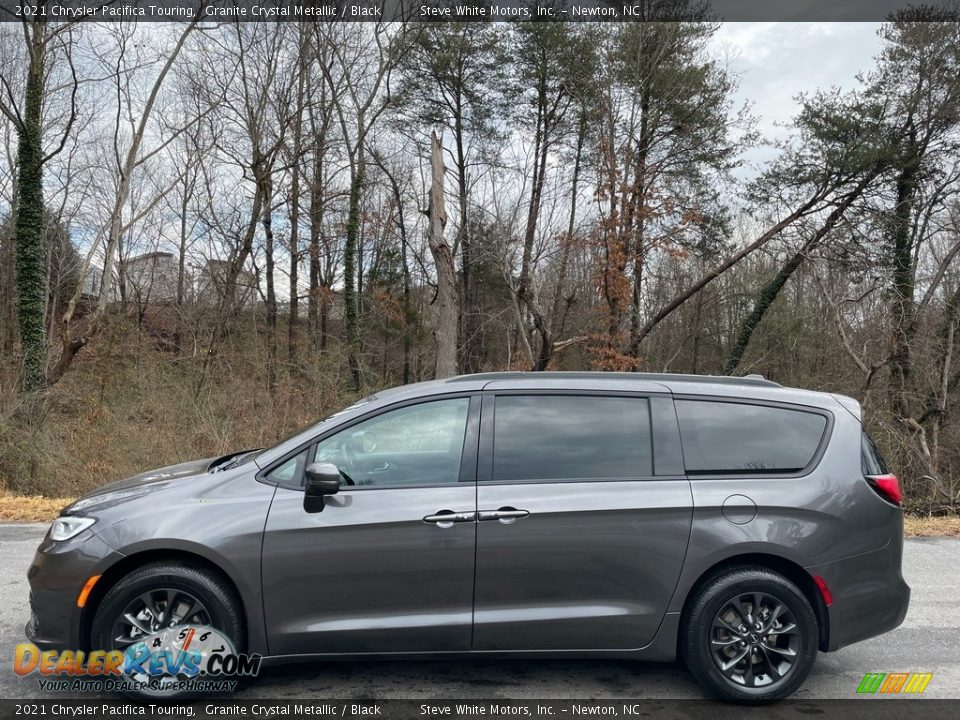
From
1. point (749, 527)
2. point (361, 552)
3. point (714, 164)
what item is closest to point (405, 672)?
point (361, 552)

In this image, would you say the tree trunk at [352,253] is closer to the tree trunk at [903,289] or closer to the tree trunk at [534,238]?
the tree trunk at [534,238]

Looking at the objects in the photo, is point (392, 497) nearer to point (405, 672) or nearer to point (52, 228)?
point (405, 672)

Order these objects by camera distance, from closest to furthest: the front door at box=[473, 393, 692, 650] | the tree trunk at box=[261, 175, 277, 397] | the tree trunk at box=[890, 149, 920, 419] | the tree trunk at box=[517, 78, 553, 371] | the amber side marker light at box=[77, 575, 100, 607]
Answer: the amber side marker light at box=[77, 575, 100, 607]
the front door at box=[473, 393, 692, 650]
the tree trunk at box=[890, 149, 920, 419]
the tree trunk at box=[517, 78, 553, 371]
the tree trunk at box=[261, 175, 277, 397]

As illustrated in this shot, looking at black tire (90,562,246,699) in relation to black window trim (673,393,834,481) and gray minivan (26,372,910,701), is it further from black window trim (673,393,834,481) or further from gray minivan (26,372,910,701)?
black window trim (673,393,834,481)

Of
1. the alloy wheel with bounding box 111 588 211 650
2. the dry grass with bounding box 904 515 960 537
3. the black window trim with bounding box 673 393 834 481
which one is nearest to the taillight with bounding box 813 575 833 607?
the black window trim with bounding box 673 393 834 481

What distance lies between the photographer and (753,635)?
3.85 meters

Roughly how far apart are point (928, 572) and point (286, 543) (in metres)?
5.86

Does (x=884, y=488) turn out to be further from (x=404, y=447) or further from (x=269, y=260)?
(x=269, y=260)

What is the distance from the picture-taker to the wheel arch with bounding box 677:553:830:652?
3.90 m

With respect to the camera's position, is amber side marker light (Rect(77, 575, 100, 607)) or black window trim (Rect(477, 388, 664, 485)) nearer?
amber side marker light (Rect(77, 575, 100, 607))

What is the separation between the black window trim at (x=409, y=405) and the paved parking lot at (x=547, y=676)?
1.13m

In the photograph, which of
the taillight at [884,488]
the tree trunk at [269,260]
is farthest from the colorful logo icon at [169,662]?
the tree trunk at [269,260]

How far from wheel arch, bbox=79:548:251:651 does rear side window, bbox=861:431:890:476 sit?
3.58 meters

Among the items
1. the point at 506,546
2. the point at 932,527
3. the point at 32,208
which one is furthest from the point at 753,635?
the point at 32,208
